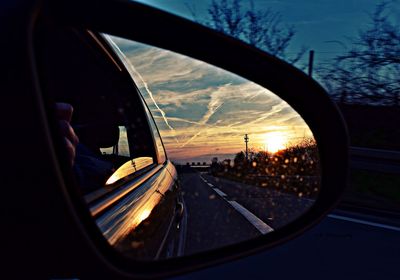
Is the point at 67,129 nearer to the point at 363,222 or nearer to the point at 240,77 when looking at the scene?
the point at 240,77

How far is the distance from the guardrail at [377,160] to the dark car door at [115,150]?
8.85 metres

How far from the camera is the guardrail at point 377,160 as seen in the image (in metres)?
10.8

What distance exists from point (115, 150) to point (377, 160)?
32.1 ft

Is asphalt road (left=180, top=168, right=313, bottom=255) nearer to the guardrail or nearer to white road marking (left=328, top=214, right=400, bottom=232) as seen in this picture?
white road marking (left=328, top=214, right=400, bottom=232)

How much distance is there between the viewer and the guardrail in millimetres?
10758

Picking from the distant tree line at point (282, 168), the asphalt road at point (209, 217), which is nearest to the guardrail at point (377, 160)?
the distant tree line at point (282, 168)

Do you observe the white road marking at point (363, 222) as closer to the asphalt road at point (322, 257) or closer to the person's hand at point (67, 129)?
the asphalt road at point (322, 257)

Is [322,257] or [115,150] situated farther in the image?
[322,257]

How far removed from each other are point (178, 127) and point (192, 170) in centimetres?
22

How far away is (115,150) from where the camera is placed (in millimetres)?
2594

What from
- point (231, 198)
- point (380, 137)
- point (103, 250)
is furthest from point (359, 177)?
point (103, 250)

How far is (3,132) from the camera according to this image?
90 centimetres

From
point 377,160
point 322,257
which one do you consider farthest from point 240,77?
point 377,160

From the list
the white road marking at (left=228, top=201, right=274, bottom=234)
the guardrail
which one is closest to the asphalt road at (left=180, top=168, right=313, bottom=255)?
the white road marking at (left=228, top=201, right=274, bottom=234)
